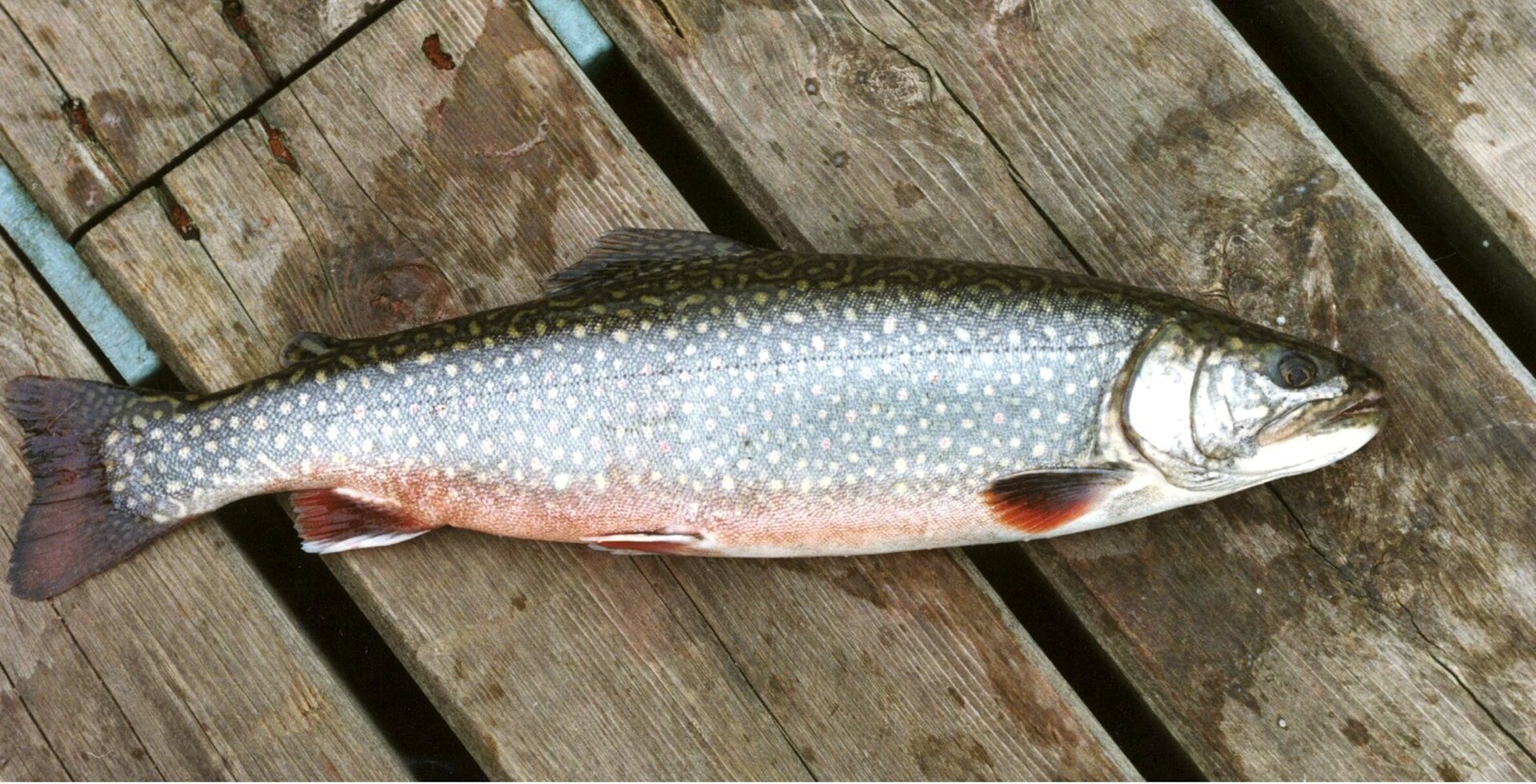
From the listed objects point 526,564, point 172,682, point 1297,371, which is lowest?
point 1297,371

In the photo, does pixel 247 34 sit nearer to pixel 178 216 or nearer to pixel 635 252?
pixel 178 216

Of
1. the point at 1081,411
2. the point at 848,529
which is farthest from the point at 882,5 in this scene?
the point at 848,529

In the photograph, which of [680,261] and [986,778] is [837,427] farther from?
[986,778]

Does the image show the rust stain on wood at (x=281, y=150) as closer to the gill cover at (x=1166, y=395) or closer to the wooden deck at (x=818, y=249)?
the wooden deck at (x=818, y=249)

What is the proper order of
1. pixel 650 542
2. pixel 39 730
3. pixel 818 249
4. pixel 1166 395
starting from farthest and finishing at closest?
pixel 818 249, pixel 39 730, pixel 650 542, pixel 1166 395

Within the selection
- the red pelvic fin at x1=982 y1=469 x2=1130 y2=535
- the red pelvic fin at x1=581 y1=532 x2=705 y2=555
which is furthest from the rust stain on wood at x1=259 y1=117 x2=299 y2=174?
the red pelvic fin at x1=982 y1=469 x2=1130 y2=535

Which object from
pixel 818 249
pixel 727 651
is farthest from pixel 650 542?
pixel 818 249

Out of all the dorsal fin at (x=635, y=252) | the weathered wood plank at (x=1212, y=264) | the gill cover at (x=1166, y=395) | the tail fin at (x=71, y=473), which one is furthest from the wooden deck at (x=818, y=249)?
the gill cover at (x=1166, y=395)
